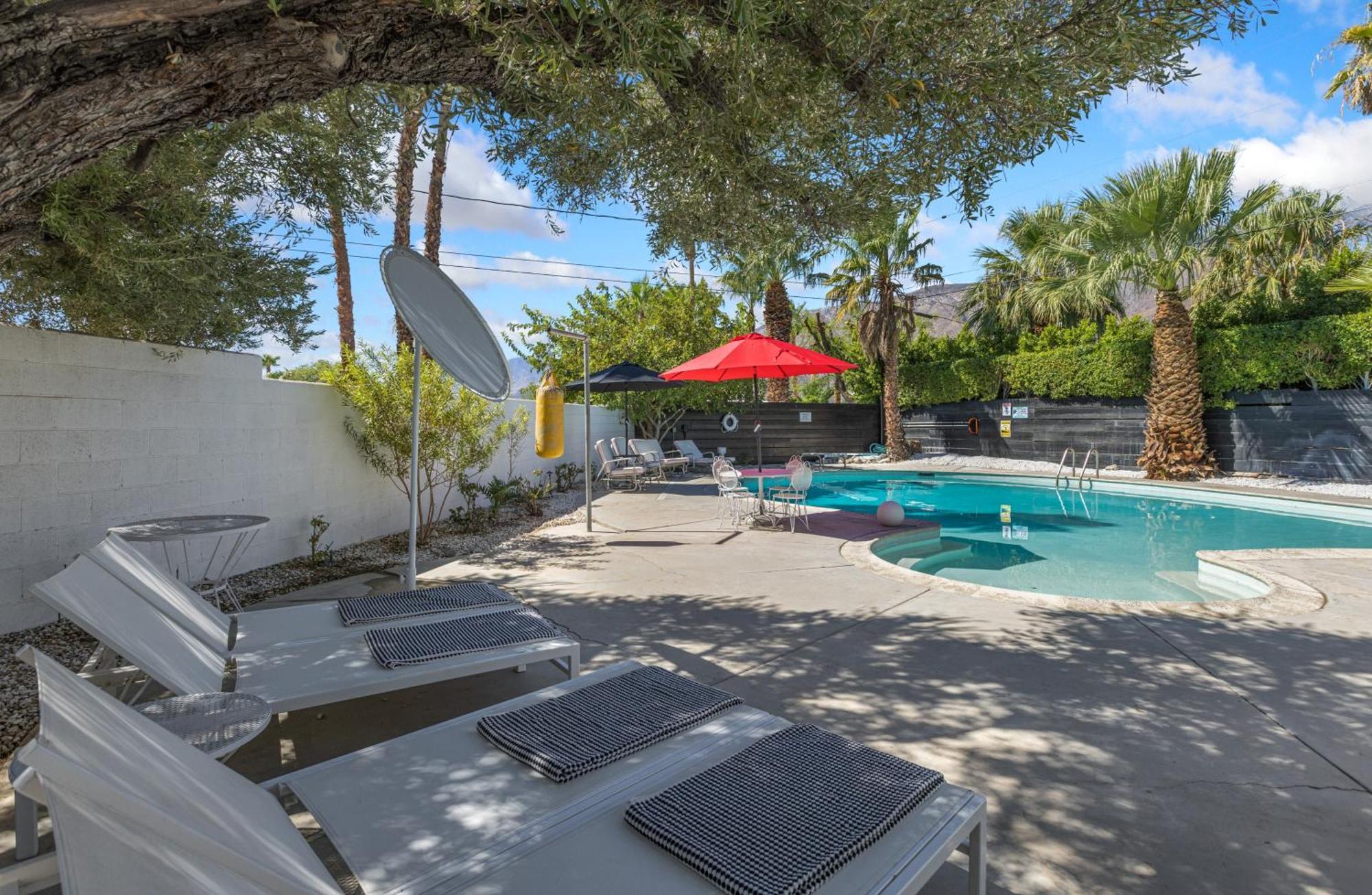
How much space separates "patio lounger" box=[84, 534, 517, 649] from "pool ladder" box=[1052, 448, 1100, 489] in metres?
13.3

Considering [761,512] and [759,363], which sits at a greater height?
[759,363]

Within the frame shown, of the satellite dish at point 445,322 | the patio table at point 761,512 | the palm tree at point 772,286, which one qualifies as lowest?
the patio table at point 761,512

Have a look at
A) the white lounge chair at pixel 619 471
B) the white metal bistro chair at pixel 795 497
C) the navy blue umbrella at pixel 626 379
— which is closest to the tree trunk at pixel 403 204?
the navy blue umbrella at pixel 626 379

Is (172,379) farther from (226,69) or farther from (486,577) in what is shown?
(226,69)

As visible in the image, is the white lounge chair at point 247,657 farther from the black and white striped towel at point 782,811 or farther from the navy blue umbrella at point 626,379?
the navy blue umbrella at point 626,379

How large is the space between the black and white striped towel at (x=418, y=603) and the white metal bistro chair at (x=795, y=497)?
15.9 feet

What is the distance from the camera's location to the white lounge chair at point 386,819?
1.08 meters

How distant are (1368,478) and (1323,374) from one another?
1974 mm

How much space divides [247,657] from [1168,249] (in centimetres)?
1478

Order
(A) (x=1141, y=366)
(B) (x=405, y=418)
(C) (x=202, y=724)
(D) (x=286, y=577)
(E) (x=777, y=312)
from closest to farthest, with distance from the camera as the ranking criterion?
(C) (x=202, y=724) < (D) (x=286, y=577) < (B) (x=405, y=418) < (A) (x=1141, y=366) < (E) (x=777, y=312)

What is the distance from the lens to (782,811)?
1818 mm

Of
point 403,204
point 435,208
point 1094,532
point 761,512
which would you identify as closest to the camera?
point 761,512

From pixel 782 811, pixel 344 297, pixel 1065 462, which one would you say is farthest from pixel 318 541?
pixel 1065 462

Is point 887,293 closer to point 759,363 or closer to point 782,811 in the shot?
point 759,363
